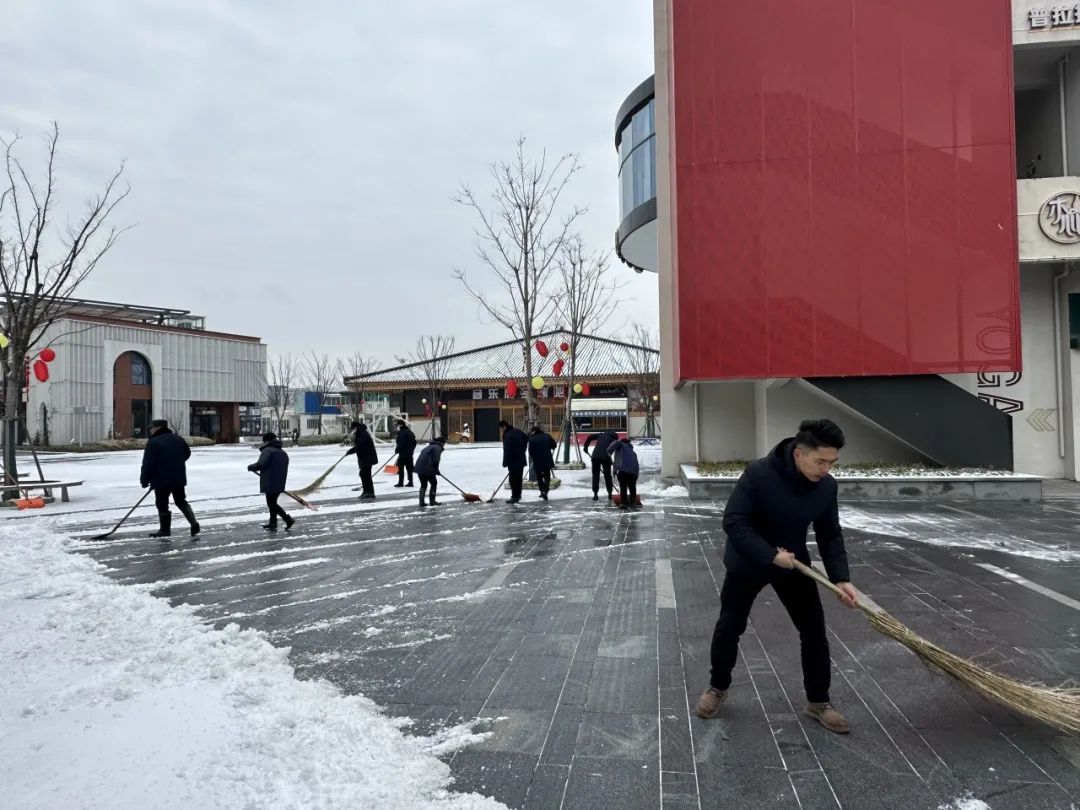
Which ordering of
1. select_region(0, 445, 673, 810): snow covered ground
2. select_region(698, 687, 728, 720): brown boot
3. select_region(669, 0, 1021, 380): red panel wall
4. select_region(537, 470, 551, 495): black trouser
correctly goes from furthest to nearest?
select_region(537, 470, 551, 495): black trouser, select_region(669, 0, 1021, 380): red panel wall, select_region(698, 687, 728, 720): brown boot, select_region(0, 445, 673, 810): snow covered ground

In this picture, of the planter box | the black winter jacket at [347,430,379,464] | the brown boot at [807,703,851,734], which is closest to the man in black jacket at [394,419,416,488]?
the black winter jacket at [347,430,379,464]

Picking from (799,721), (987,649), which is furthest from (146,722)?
(987,649)

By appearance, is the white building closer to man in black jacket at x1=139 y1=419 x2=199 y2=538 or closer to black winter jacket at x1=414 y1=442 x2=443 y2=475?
black winter jacket at x1=414 y1=442 x2=443 y2=475

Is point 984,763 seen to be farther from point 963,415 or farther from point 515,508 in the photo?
point 963,415

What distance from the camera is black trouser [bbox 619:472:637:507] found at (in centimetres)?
1188

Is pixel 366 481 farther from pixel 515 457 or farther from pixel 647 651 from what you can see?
pixel 647 651

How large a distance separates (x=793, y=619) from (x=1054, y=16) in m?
16.9

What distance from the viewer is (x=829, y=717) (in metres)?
3.46

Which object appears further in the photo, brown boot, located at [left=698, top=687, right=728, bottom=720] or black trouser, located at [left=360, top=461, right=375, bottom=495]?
black trouser, located at [left=360, top=461, right=375, bottom=495]

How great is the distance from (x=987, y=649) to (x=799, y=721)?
1998 millimetres

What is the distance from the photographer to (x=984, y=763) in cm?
313

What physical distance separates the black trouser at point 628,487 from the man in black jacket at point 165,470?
22.0 feet

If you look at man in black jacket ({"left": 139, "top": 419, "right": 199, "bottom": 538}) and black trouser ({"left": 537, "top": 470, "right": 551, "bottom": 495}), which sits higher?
man in black jacket ({"left": 139, "top": 419, "right": 199, "bottom": 538})

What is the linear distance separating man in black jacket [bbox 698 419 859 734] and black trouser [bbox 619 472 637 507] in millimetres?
8179
